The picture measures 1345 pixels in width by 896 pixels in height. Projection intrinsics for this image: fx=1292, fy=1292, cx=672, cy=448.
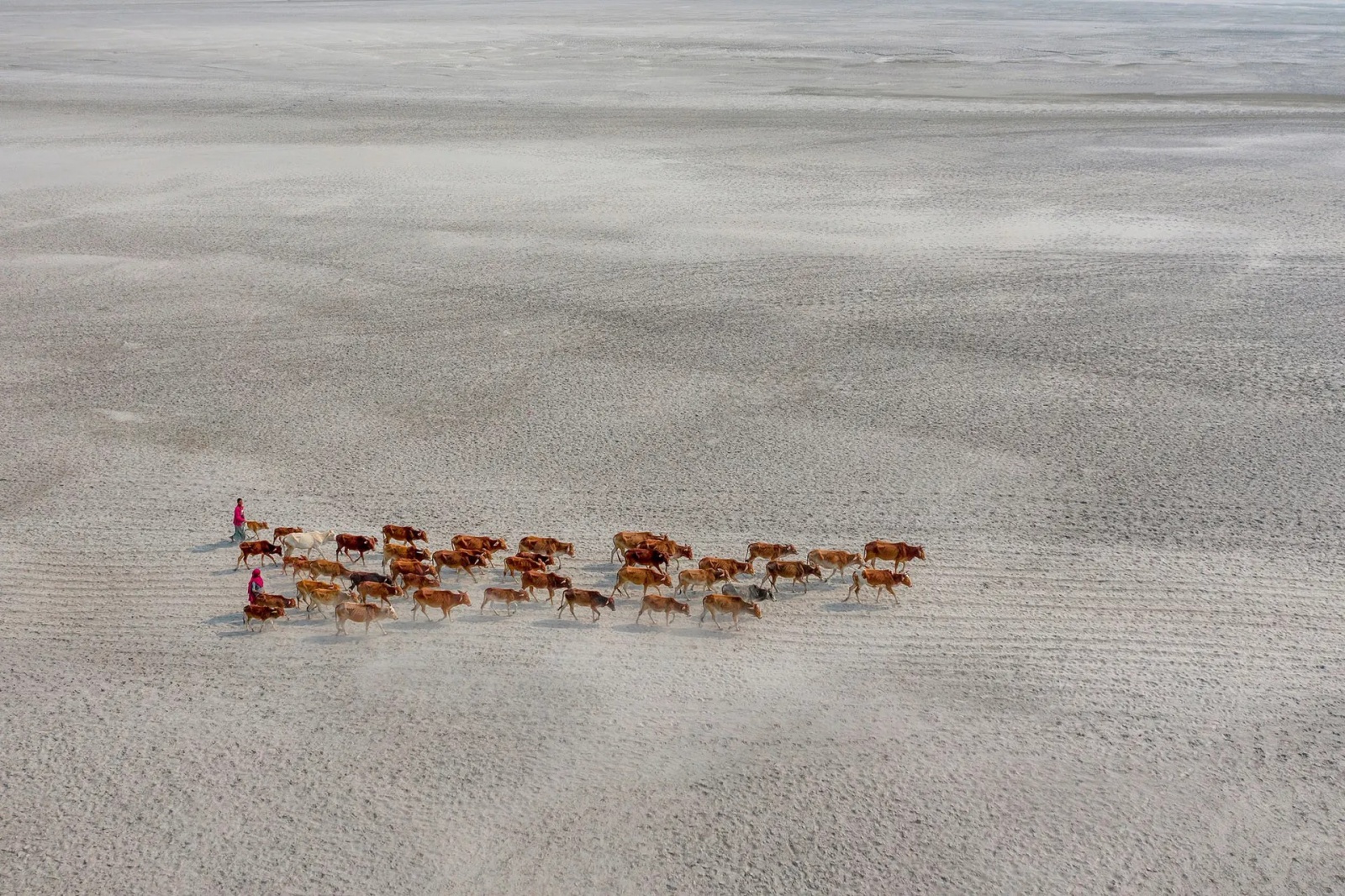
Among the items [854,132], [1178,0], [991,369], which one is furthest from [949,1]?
[991,369]

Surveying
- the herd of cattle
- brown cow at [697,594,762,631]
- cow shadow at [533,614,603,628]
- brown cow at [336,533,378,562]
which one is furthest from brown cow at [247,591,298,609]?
brown cow at [697,594,762,631]

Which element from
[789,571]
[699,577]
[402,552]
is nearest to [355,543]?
[402,552]

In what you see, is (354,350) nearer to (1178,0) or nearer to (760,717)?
(760,717)

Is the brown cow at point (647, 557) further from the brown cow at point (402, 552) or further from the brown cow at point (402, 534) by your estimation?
the brown cow at point (402, 534)

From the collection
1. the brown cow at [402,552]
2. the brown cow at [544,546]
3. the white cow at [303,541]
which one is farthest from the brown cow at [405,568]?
the white cow at [303,541]

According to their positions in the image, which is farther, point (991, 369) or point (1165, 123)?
point (1165, 123)

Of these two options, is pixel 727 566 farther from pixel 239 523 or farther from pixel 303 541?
pixel 239 523

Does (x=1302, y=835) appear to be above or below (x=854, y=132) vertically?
below
